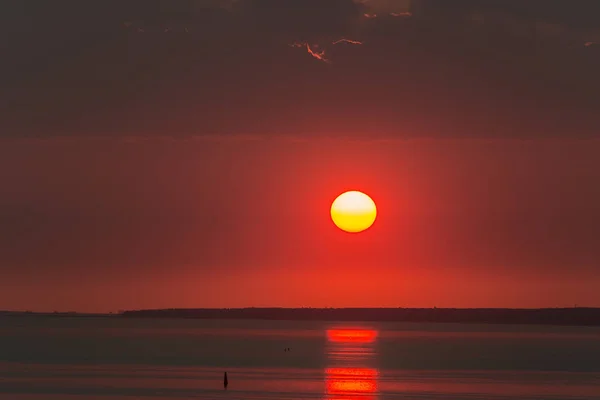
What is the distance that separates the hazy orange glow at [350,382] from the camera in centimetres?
10750

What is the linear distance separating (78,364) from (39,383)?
36464 mm

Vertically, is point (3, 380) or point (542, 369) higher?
point (542, 369)

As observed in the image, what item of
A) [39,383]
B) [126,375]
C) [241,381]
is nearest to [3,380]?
[39,383]

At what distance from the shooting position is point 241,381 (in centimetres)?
12025

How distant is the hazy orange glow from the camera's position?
108 metres

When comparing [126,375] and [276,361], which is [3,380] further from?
[276,361]

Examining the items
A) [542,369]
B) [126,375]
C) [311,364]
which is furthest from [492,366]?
[126,375]

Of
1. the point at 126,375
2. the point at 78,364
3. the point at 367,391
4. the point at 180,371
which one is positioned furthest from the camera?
the point at 78,364

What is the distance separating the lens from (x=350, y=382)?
122m

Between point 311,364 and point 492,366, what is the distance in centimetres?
2498

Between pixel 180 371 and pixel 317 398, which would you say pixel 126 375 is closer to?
pixel 180 371

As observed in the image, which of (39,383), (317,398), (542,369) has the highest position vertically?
(542,369)

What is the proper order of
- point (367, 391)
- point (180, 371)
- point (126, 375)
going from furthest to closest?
point (180, 371) < point (126, 375) < point (367, 391)

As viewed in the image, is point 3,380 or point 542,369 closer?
point 3,380
